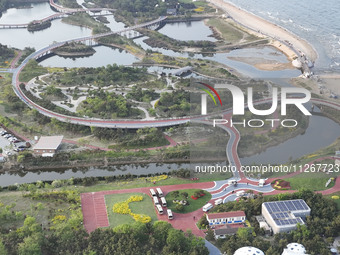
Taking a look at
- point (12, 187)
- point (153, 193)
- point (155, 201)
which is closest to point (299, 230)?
point (155, 201)

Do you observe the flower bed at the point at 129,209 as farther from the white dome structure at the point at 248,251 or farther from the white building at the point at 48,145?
the white building at the point at 48,145

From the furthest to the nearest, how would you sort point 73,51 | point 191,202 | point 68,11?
point 68,11 < point 73,51 < point 191,202

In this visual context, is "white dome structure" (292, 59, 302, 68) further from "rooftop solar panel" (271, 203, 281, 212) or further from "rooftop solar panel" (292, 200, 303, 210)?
"rooftop solar panel" (271, 203, 281, 212)

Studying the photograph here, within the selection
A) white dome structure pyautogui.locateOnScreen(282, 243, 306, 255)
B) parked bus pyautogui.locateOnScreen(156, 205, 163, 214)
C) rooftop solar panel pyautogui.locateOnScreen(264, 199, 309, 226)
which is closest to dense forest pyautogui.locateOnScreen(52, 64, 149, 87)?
parked bus pyautogui.locateOnScreen(156, 205, 163, 214)

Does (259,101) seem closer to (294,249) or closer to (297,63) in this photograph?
(294,249)

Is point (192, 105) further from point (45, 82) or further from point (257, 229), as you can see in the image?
point (45, 82)

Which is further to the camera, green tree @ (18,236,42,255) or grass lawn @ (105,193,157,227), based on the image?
grass lawn @ (105,193,157,227)
